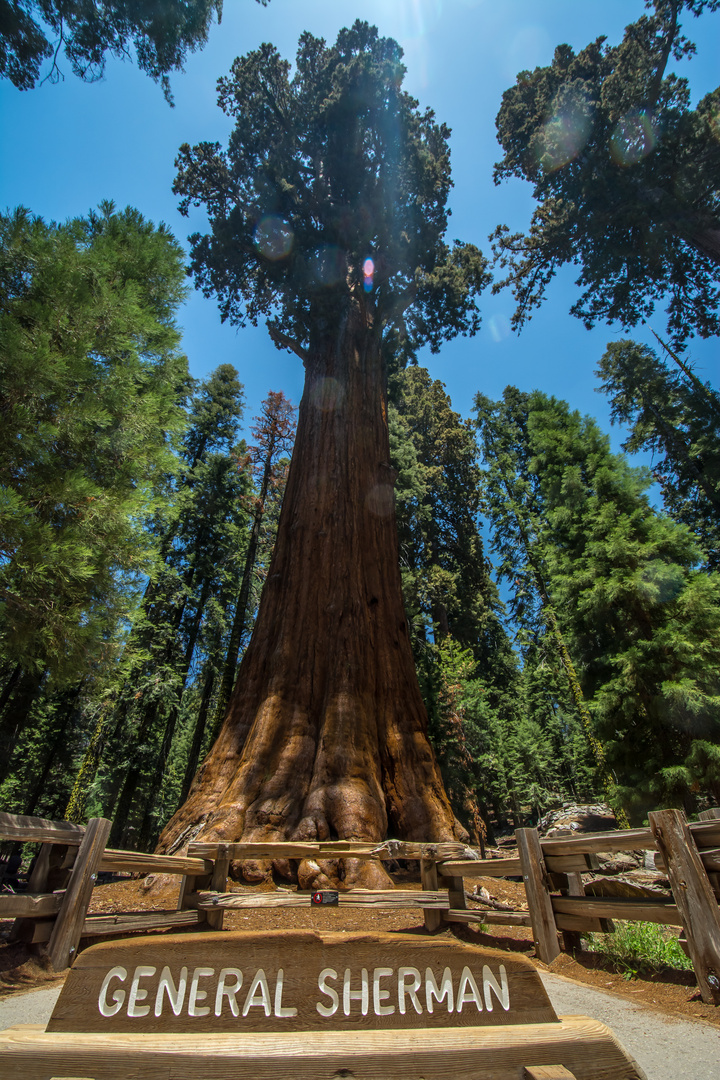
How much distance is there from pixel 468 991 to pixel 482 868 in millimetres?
3534

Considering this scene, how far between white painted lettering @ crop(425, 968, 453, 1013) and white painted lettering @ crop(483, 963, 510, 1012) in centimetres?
11

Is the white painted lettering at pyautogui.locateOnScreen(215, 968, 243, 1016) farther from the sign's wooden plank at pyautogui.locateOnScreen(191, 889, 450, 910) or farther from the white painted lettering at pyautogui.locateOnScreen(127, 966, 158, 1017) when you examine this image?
the sign's wooden plank at pyautogui.locateOnScreen(191, 889, 450, 910)

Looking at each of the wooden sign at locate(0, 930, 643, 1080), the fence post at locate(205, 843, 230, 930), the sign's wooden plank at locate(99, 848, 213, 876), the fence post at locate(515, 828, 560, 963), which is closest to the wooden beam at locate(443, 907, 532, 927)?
the fence post at locate(515, 828, 560, 963)

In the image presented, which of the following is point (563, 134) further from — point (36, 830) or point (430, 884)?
point (36, 830)

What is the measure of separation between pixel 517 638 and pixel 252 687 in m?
16.7

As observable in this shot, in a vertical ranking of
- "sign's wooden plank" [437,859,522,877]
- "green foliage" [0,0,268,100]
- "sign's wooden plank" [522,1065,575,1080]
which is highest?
"green foliage" [0,0,268,100]

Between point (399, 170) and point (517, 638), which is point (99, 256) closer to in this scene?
point (399, 170)

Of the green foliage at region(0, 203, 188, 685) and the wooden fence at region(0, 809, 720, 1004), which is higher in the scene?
the green foliage at region(0, 203, 188, 685)

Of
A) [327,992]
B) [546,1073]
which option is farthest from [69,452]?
[546,1073]

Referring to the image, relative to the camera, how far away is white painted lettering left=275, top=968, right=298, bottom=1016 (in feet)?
4.64

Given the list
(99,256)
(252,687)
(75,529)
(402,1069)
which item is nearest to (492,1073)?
(402,1069)

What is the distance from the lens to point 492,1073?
1.28 m

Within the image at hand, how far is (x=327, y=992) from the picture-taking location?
146cm

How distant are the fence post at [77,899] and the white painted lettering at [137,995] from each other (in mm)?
2885
